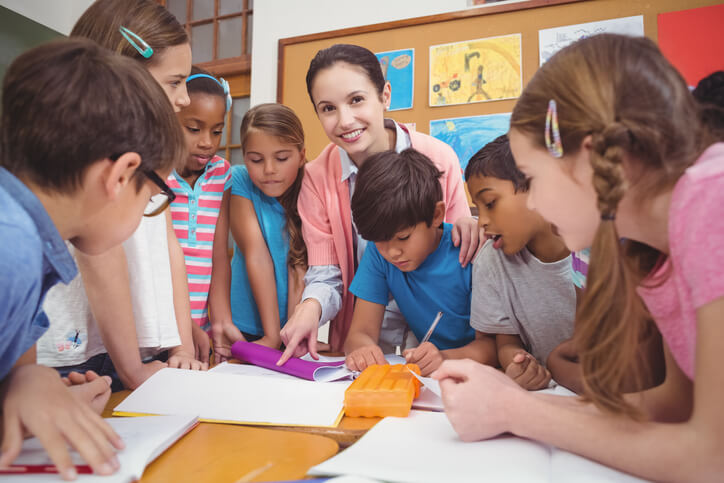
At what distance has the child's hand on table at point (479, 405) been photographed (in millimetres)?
550

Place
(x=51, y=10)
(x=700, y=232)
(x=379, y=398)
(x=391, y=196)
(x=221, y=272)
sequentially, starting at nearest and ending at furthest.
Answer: (x=700, y=232) < (x=379, y=398) < (x=391, y=196) < (x=221, y=272) < (x=51, y=10)

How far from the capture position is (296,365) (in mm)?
922

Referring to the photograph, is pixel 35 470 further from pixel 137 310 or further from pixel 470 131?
pixel 470 131

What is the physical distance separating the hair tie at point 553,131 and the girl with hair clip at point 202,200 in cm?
112

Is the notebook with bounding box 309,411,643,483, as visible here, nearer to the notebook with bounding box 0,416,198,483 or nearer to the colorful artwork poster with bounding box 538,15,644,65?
the notebook with bounding box 0,416,198,483

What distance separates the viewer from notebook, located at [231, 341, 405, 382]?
34.8 inches

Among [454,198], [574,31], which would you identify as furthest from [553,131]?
[574,31]

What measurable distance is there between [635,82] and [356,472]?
0.47 metres

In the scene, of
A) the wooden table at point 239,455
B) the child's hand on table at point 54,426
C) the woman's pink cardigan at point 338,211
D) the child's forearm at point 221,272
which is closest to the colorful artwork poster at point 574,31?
the woman's pink cardigan at point 338,211

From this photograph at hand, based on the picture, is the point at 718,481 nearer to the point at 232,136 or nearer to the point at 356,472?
the point at 356,472

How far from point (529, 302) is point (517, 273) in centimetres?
7

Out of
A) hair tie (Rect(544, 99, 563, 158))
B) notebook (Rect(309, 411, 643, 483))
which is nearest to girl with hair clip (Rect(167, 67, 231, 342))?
notebook (Rect(309, 411, 643, 483))

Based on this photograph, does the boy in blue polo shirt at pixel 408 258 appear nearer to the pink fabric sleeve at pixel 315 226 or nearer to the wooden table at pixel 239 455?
the pink fabric sleeve at pixel 315 226

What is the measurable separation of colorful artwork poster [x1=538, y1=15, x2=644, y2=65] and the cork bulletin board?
18 millimetres
